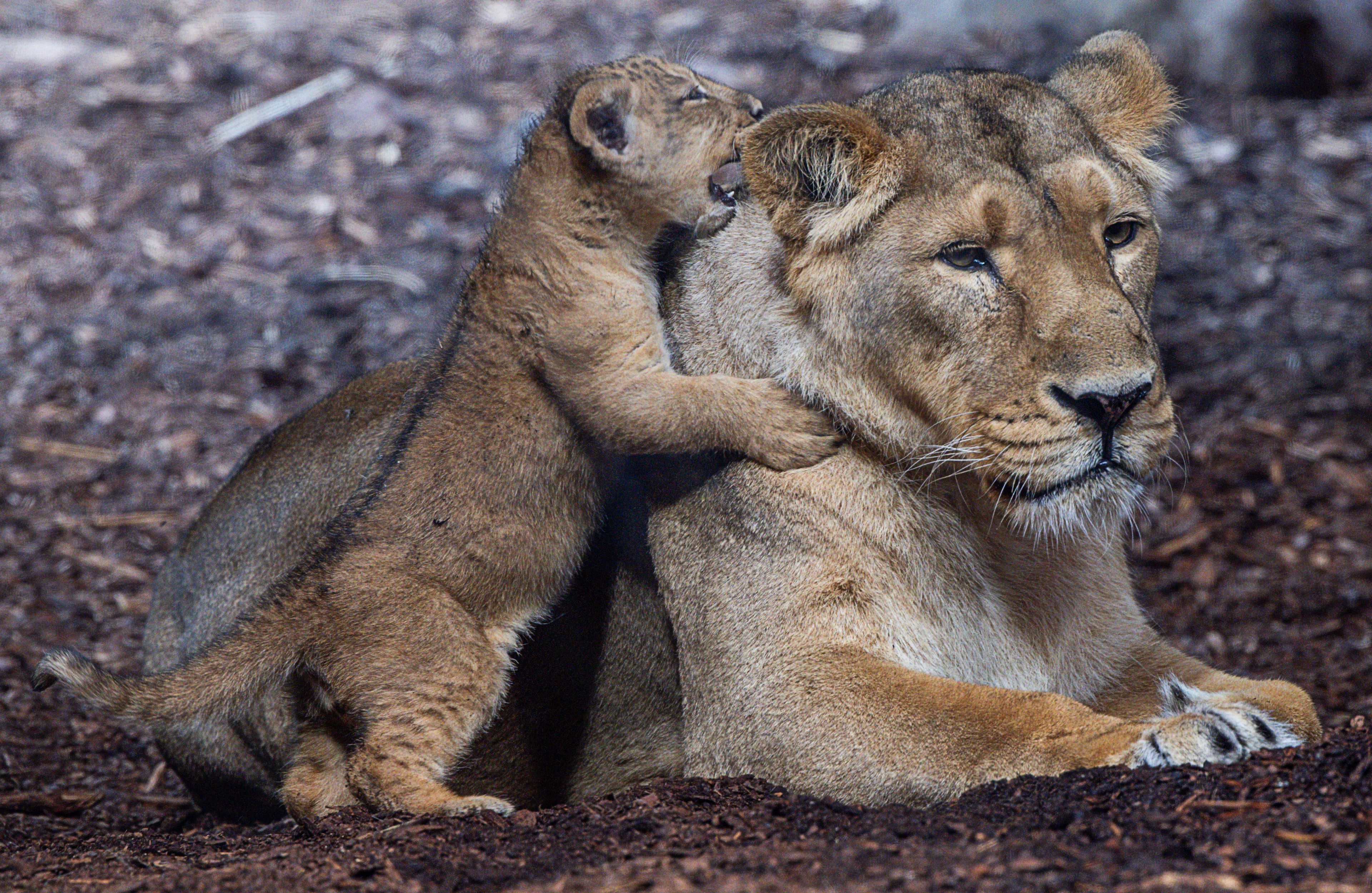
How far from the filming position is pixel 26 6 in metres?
11.7

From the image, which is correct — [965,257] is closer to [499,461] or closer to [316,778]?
[499,461]

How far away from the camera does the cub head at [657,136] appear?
183 inches

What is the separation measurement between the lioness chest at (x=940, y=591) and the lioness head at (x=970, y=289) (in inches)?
6.2

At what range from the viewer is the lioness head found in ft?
11.7

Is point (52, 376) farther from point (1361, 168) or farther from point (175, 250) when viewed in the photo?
point (1361, 168)

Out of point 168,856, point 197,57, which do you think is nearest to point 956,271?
point 168,856

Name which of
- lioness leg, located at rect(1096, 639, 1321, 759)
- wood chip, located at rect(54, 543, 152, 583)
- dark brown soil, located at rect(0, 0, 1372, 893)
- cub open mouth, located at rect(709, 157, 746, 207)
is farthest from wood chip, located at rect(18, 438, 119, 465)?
lioness leg, located at rect(1096, 639, 1321, 759)

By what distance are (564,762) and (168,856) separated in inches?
54.0

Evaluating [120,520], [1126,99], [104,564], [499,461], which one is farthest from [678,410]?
[120,520]

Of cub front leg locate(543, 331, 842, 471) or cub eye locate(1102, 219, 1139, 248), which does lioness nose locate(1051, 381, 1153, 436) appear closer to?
cub eye locate(1102, 219, 1139, 248)

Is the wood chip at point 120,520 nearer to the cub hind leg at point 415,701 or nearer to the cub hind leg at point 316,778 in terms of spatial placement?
the cub hind leg at point 316,778

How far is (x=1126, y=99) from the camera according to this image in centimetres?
432

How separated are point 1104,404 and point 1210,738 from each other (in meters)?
0.84

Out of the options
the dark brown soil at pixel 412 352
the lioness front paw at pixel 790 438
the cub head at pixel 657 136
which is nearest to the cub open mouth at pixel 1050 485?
the lioness front paw at pixel 790 438
